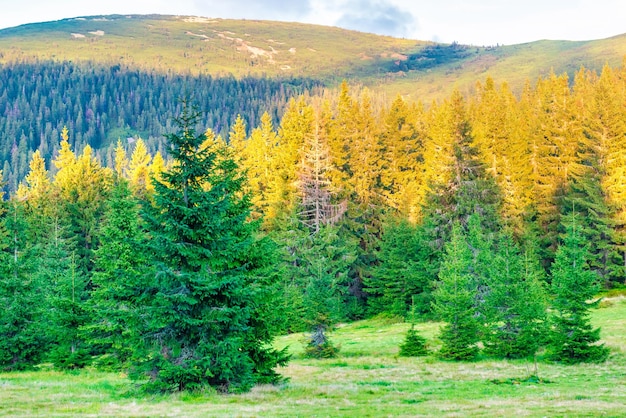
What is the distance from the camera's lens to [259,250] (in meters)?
22.0

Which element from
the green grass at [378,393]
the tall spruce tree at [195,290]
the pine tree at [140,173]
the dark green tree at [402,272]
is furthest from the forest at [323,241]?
the green grass at [378,393]

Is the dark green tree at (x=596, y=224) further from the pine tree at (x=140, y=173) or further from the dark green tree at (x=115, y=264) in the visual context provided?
the pine tree at (x=140, y=173)

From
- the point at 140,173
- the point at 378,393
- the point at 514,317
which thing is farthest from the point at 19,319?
the point at 140,173

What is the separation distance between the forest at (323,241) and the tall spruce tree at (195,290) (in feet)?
0.21

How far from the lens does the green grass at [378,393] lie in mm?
16797

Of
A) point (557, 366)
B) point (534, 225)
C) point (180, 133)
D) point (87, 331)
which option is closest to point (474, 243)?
point (534, 225)

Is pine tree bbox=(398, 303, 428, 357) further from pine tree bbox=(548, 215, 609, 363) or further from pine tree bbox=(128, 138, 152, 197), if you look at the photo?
pine tree bbox=(128, 138, 152, 197)

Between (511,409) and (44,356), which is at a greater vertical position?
(511,409)

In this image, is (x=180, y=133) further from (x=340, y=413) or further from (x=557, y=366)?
(x=557, y=366)

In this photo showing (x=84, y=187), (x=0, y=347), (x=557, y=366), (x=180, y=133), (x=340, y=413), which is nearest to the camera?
(x=340, y=413)

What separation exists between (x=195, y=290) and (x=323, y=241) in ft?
127

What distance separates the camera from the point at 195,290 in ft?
65.0

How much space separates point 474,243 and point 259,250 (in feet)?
92.9

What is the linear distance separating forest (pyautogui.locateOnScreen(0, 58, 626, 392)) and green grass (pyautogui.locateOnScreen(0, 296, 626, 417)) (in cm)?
140
